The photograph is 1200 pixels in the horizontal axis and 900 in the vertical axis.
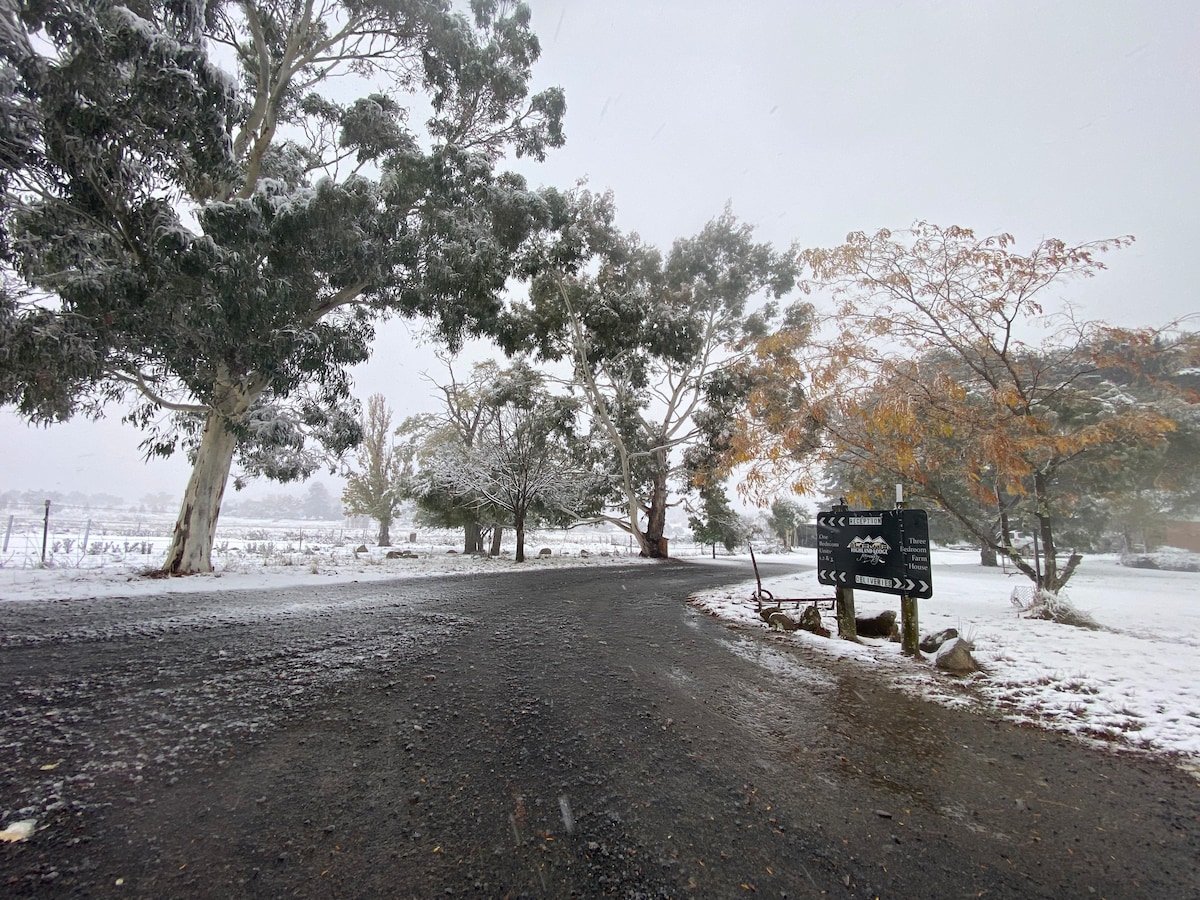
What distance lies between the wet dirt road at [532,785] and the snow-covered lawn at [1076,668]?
0.44 metres

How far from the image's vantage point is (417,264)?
11500 millimetres

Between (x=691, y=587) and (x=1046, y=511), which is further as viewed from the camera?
(x=691, y=587)

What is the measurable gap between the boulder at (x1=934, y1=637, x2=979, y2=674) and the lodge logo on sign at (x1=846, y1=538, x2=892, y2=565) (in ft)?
3.17

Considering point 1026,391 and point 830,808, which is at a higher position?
point 1026,391

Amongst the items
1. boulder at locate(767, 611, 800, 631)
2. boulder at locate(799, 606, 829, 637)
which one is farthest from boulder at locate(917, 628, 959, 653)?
boulder at locate(767, 611, 800, 631)

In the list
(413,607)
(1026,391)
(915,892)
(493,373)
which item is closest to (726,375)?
(493,373)

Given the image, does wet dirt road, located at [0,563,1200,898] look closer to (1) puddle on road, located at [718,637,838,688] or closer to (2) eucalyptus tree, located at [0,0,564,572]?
(1) puddle on road, located at [718,637,838,688]

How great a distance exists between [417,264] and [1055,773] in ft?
42.5

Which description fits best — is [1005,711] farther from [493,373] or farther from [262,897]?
[493,373]

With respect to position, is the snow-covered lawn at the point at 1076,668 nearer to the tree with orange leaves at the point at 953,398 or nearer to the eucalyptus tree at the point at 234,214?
the tree with orange leaves at the point at 953,398

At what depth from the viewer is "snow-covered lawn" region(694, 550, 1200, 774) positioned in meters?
3.22

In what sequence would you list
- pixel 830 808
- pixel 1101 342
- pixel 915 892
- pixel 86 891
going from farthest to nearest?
pixel 1101 342
pixel 830 808
pixel 915 892
pixel 86 891

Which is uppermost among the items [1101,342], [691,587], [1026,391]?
[1101,342]

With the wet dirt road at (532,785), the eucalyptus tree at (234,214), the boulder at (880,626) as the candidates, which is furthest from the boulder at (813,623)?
the eucalyptus tree at (234,214)
